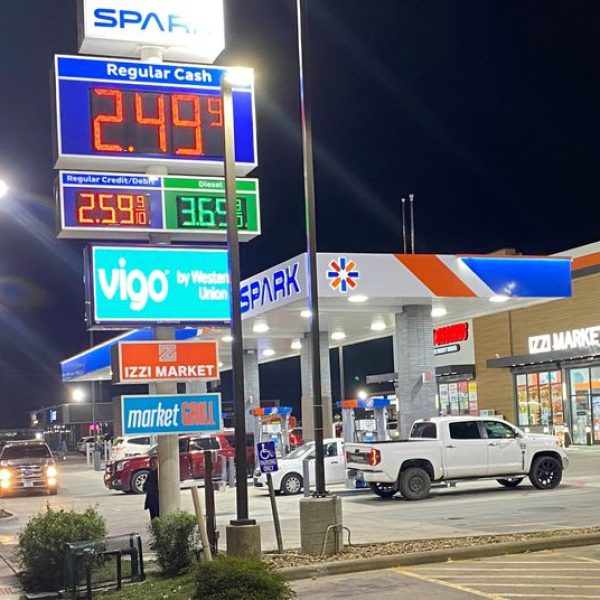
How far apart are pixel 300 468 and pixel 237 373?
13.3m

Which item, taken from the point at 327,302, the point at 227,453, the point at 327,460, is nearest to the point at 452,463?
the point at 327,460

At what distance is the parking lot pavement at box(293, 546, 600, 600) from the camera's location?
1027 cm

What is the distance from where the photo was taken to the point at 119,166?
1424cm

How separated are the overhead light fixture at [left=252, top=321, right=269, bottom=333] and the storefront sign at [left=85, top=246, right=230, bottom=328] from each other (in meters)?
15.8

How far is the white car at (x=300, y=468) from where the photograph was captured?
82.0ft

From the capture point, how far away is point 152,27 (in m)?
14.7

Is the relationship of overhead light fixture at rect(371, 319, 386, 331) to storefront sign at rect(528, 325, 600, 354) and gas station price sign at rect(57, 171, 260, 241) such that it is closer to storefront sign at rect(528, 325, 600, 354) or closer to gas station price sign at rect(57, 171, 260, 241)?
storefront sign at rect(528, 325, 600, 354)

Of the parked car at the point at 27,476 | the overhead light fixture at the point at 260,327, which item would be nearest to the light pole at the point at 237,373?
the overhead light fixture at the point at 260,327

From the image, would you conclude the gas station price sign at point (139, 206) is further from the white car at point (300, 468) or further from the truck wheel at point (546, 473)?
the white car at point (300, 468)

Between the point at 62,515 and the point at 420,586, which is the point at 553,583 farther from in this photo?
the point at 62,515

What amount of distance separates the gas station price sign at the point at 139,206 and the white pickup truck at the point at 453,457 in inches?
346

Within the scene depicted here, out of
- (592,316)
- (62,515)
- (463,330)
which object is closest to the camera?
(62,515)

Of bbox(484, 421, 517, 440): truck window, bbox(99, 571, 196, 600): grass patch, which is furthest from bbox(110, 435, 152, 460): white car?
bbox(99, 571, 196, 600): grass patch

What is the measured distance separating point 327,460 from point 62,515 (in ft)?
43.8
